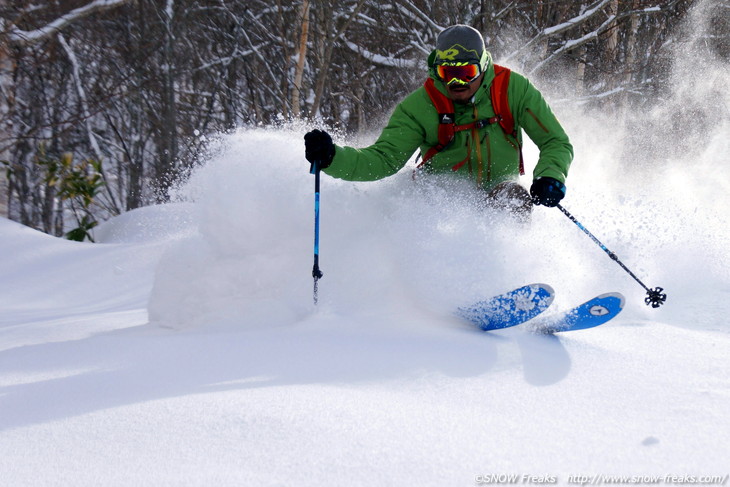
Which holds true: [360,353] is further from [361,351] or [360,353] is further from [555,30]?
[555,30]

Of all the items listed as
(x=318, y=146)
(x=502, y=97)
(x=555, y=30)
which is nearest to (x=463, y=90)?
(x=502, y=97)

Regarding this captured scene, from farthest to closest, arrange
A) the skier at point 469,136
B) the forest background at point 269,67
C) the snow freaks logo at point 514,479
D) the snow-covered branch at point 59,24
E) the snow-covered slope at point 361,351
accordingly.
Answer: the forest background at point 269,67 → the snow-covered branch at point 59,24 → the skier at point 469,136 → the snow-covered slope at point 361,351 → the snow freaks logo at point 514,479

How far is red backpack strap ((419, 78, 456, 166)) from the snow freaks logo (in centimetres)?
238

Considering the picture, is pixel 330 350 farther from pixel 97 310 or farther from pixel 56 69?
pixel 56 69

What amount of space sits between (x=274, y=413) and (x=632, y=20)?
14.1 meters

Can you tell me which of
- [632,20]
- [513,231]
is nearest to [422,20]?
[632,20]

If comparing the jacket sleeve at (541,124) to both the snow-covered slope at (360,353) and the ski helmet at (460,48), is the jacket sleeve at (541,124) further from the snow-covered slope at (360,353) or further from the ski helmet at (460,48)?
the snow-covered slope at (360,353)

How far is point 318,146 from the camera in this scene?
3.19 meters

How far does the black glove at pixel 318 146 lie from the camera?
3.19 m

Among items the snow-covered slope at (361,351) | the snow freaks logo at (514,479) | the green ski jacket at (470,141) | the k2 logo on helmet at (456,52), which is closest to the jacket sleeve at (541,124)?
the green ski jacket at (470,141)

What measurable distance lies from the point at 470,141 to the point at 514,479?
7.84 feet

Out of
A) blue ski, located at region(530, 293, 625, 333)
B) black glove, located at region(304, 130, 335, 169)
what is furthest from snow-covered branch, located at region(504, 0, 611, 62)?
blue ski, located at region(530, 293, 625, 333)

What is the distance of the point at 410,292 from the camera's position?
3248 millimetres

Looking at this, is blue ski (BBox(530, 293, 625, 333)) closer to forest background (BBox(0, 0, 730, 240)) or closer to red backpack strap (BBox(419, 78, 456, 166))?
red backpack strap (BBox(419, 78, 456, 166))
